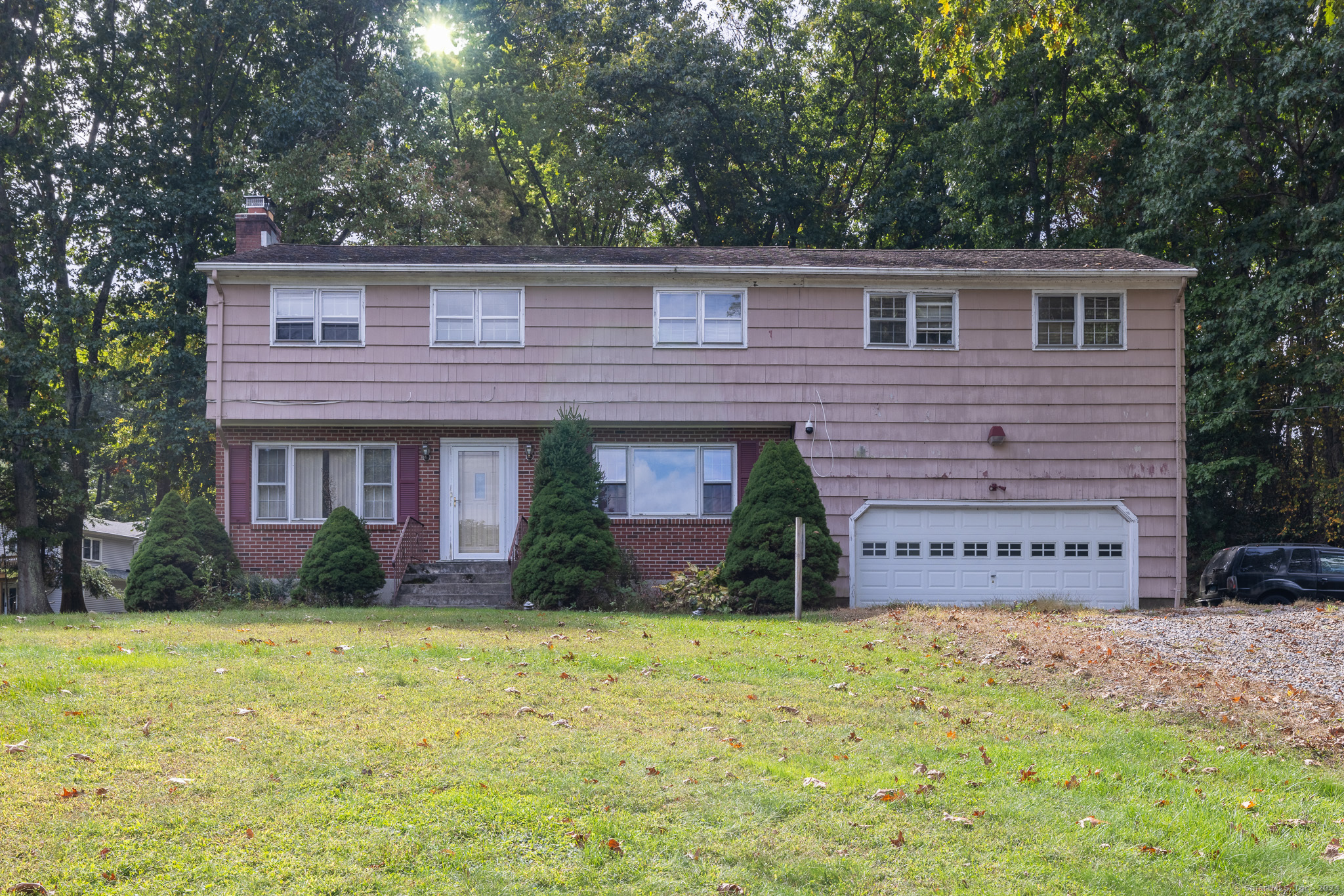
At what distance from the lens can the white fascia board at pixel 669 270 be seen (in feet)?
57.4

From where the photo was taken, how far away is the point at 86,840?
4621mm

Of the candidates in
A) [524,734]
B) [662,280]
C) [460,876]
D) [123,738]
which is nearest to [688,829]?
[460,876]

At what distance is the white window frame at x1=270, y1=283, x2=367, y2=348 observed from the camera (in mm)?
17734

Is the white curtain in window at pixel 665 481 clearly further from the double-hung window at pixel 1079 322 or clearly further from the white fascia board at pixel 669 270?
the double-hung window at pixel 1079 322

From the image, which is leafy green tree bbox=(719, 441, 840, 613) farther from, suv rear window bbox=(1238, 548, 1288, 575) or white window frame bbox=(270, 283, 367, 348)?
suv rear window bbox=(1238, 548, 1288, 575)

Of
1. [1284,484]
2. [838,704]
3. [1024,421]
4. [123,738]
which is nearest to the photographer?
[123,738]

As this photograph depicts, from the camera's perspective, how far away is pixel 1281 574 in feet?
58.6

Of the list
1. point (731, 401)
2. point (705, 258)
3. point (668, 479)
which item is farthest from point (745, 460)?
point (705, 258)

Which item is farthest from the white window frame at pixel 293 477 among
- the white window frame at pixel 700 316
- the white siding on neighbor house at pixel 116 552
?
the white siding on neighbor house at pixel 116 552

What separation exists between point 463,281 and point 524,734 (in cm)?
1240

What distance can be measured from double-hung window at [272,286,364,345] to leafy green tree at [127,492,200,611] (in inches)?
138

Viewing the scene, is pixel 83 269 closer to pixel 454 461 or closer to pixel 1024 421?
pixel 454 461

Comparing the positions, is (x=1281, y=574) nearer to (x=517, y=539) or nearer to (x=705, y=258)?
(x=705, y=258)

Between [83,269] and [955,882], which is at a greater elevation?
[83,269]
